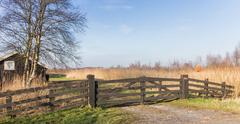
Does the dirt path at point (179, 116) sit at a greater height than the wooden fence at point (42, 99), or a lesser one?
lesser

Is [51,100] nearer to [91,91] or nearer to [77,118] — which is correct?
[91,91]

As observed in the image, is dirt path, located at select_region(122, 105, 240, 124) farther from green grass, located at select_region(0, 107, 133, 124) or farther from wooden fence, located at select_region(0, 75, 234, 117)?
wooden fence, located at select_region(0, 75, 234, 117)

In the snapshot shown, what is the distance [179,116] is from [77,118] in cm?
340

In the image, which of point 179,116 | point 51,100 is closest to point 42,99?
point 51,100

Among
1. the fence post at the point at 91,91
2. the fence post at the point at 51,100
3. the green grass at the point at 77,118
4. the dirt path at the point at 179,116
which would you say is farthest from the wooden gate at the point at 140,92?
the fence post at the point at 51,100

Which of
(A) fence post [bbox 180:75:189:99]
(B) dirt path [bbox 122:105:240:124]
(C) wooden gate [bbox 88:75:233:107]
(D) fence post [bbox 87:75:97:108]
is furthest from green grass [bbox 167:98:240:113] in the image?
(D) fence post [bbox 87:75:97:108]

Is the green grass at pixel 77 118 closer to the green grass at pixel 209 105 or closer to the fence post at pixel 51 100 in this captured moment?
the fence post at pixel 51 100

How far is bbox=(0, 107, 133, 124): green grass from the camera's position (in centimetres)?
870

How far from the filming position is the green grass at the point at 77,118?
28.6 feet

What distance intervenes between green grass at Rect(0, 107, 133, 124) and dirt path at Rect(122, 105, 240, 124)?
632mm

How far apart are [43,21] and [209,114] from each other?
544 inches

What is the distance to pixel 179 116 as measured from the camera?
956cm

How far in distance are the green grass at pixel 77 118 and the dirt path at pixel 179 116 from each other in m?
0.63

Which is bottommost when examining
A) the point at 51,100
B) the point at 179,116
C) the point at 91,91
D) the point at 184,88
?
the point at 179,116
